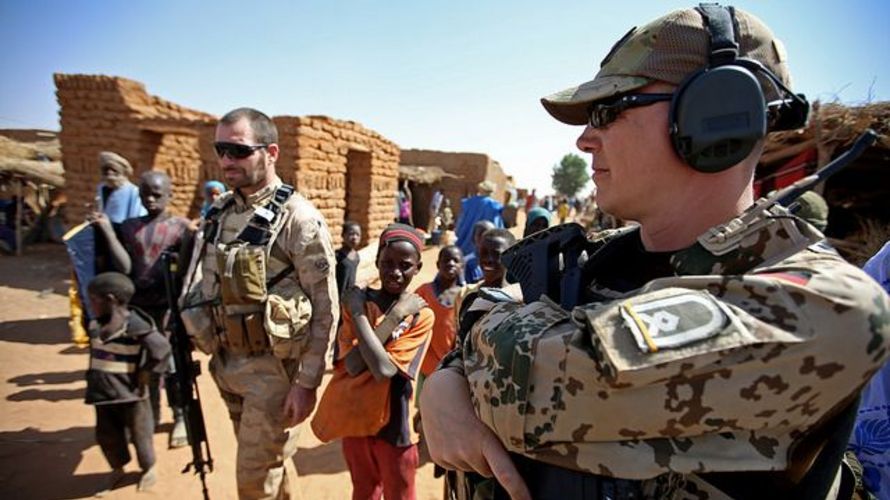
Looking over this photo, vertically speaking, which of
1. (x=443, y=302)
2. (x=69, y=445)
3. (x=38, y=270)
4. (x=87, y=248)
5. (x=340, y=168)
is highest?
(x=340, y=168)

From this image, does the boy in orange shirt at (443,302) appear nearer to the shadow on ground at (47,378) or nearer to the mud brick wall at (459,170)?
the shadow on ground at (47,378)

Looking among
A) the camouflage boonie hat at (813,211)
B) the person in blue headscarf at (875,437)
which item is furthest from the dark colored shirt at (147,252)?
the camouflage boonie hat at (813,211)

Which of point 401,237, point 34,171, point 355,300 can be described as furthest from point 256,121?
point 34,171

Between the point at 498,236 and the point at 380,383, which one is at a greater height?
the point at 498,236

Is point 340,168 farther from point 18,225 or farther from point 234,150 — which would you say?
point 18,225

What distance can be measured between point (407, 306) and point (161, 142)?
819 centimetres

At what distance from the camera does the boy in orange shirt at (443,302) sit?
3141mm

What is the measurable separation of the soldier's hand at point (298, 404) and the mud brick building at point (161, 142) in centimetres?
551

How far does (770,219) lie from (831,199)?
6940 millimetres

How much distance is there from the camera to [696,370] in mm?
672

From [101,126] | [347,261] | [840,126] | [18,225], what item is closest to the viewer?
[840,126]

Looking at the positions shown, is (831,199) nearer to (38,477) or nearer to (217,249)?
(217,249)

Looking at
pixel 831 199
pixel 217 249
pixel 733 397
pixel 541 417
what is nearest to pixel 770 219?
pixel 733 397

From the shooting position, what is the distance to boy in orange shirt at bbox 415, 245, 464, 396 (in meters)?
3.14
